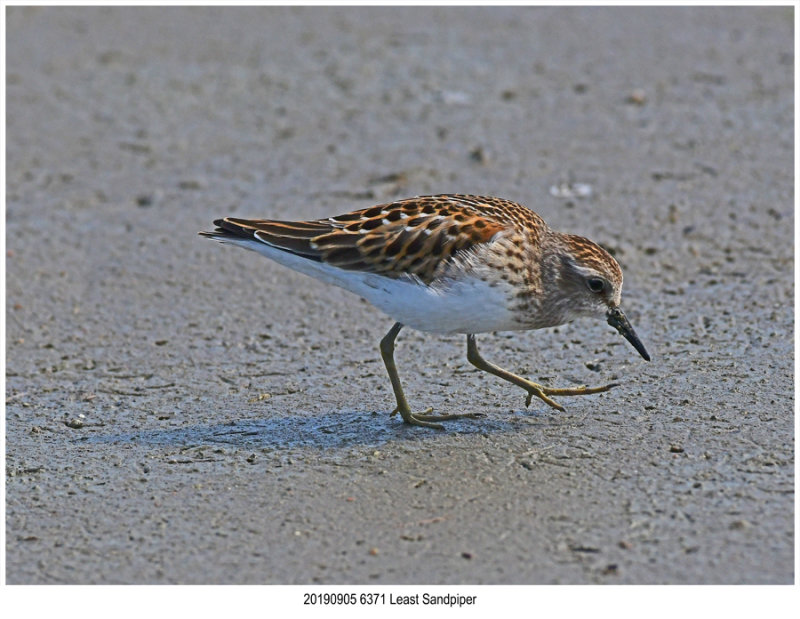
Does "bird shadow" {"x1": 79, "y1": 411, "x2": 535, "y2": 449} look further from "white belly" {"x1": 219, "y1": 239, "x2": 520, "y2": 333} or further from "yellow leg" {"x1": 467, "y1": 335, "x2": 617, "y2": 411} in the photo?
"white belly" {"x1": 219, "y1": 239, "x2": 520, "y2": 333}

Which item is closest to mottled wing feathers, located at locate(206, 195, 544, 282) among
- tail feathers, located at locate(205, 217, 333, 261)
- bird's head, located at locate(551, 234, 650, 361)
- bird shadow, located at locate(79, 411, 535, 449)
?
tail feathers, located at locate(205, 217, 333, 261)

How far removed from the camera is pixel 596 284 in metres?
6.05

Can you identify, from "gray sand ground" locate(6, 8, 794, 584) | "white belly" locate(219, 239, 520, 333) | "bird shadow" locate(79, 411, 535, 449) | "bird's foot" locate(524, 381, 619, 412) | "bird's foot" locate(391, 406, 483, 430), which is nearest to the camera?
"gray sand ground" locate(6, 8, 794, 584)

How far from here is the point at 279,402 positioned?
6.40 m

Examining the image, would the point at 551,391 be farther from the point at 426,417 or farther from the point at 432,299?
the point at 432,299

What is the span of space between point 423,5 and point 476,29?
0.92 meters

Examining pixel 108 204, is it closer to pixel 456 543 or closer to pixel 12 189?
pixel 12 189

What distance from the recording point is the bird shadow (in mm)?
5816

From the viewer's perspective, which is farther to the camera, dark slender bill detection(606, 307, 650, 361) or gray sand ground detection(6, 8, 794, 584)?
dark slender bill detection(606, 307, 650, 361)

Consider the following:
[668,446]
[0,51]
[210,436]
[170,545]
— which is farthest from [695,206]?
[0,51]

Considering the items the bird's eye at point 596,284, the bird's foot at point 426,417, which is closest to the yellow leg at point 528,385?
the bird's foot at point 426,417

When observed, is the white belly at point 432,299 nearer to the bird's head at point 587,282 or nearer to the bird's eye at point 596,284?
the bird's head at point 587,282

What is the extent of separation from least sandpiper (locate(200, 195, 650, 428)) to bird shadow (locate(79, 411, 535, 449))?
0.11 m

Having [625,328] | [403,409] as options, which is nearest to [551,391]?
[625,328]
